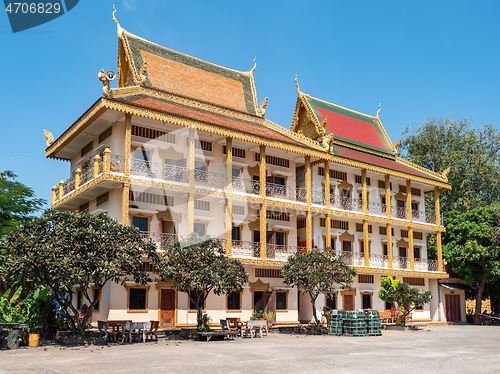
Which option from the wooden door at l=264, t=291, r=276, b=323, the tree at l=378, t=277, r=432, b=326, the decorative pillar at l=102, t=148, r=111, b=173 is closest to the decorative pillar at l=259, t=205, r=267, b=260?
the wooden door at l=264, t=291, r=276, b=323

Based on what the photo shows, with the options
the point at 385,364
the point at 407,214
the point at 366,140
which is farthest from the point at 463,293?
the point at 385,364

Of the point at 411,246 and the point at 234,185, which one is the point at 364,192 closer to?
the point at 411,246

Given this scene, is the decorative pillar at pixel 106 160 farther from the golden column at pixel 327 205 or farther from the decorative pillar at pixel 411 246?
the decorative pillar at pixel 411 246

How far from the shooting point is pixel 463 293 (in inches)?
1361

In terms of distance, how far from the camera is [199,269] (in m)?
18.0

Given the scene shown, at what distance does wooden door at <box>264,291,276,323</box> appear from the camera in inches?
961

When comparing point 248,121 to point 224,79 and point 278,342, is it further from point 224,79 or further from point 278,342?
point 278,342

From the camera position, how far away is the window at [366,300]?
28.7 meters

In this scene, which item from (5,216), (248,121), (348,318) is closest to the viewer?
(348,318)

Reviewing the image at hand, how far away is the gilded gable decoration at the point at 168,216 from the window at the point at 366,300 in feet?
41.6

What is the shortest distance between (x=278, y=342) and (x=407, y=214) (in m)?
17.4

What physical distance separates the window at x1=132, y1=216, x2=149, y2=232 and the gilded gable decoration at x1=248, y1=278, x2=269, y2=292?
6113 millimetres

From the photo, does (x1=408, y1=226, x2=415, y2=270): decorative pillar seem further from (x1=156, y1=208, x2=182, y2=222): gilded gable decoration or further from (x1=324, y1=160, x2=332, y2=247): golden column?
(x1=156, y1=208, x2=182, y2=222): gilded gable decoration

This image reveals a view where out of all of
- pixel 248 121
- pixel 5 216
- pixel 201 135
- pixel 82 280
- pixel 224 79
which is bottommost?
pixel 82 280
